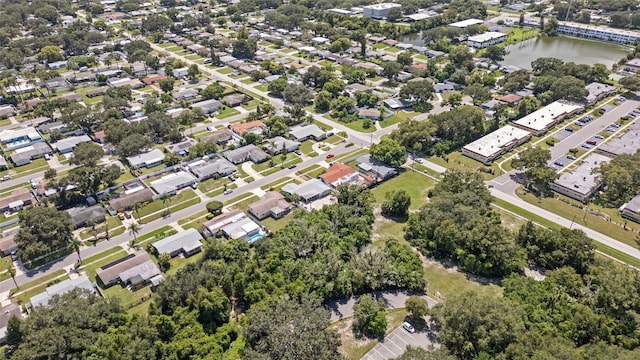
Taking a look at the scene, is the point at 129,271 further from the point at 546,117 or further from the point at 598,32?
the point at 598,32

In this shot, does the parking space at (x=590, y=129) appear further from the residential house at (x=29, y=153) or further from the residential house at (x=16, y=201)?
the residential house at (x=29, y=153)

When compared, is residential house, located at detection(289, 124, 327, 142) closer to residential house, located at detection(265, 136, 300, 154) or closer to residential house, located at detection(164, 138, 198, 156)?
residential house, located at detection(265, 136, 300, 154)

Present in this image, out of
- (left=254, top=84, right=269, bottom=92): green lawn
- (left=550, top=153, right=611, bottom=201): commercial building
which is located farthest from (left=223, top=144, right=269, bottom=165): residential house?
(left=550, top=153, right=611, bottom=201): commercial building

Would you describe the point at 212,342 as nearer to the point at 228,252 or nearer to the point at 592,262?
the point at 228,252

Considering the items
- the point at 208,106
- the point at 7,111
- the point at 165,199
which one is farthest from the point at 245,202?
the point at 7,111

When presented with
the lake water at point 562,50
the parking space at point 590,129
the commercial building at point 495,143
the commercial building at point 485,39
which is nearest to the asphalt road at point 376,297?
the commercial building at point 495,143

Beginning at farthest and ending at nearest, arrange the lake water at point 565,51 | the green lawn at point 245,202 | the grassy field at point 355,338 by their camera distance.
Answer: the lake water at point 565,51 → the green lawn at point 245,202 → the grassy field at point 355,338

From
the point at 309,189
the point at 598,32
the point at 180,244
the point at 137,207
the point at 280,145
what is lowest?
the point at 180,244
